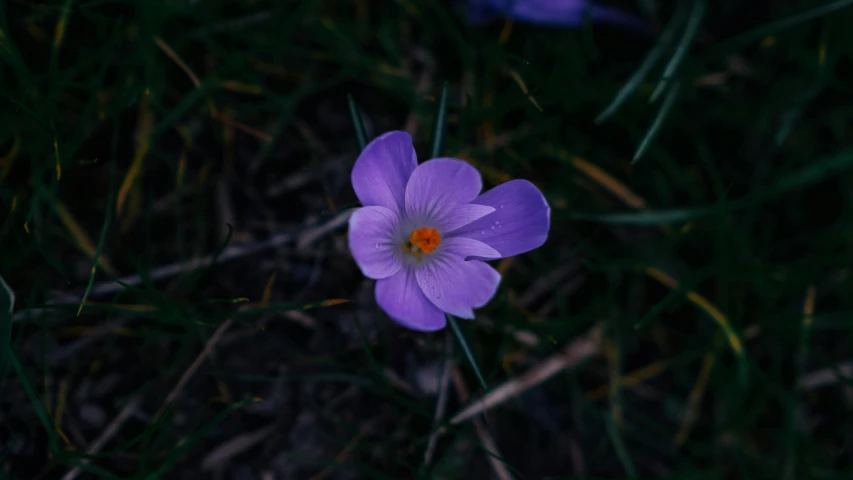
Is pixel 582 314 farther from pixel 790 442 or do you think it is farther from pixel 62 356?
pixel 62 356

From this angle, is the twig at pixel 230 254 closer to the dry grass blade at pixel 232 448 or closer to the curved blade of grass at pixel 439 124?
the curved blade of grass at pixel 439 124

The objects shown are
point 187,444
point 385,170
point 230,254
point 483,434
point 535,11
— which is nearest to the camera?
point 385,170

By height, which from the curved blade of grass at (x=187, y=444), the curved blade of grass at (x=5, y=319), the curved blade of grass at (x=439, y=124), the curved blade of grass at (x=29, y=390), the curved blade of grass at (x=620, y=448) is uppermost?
the curved blade of grass at (x=439, y=124)

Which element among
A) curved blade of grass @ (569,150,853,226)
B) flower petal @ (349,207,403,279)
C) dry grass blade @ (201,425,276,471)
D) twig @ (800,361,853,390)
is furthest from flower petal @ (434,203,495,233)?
twig @ (800,361,853,390)

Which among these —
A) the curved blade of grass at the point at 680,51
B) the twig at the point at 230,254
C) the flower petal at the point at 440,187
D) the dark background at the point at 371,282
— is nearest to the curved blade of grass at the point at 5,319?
the dark background at the point at 371,282

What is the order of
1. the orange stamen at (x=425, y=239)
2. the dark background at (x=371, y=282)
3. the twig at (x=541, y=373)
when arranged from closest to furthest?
the orange stamen at (x=425, y=239) → the dark background at (x=371, y=282) → the twig at (x=541, y=373)

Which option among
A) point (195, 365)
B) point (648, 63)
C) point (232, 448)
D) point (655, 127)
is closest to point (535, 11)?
point (648, 63)

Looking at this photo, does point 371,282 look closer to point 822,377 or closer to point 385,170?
point 385,170

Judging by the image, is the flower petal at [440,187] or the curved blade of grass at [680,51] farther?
the curved blade of grass at [680,51]
